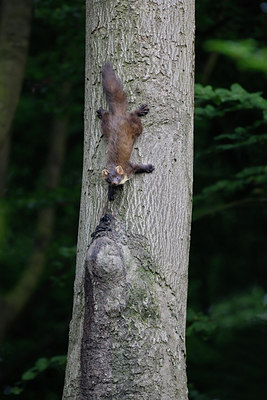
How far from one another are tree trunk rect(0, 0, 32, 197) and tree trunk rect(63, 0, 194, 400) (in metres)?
2.39

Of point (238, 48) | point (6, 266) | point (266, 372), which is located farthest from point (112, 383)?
point (6, 266)

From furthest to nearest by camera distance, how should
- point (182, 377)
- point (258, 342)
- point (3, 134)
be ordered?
point (3, 134) < point (258, 342) < point (182, 377)

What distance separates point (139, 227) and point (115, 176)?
9.9 inches

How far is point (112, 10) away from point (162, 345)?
1.58 m

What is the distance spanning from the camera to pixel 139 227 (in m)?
2.33

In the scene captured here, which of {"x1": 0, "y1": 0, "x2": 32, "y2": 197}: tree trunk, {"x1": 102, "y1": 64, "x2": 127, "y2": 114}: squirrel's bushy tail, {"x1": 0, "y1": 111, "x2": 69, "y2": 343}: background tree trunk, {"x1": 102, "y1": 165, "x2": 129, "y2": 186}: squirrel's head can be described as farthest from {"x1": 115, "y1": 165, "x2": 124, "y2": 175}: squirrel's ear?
{"x1": 0, "y1": 111, "x2": 69, "y2": 343}: background tree trunk

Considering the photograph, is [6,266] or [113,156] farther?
[6,266]

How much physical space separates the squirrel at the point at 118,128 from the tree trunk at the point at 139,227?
0.04 metres

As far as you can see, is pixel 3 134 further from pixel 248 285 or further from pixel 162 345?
pixel 248 285

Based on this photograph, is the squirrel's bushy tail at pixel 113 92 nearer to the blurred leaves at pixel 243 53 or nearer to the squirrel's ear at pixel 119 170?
the squirrel's ear at pixel 119 170

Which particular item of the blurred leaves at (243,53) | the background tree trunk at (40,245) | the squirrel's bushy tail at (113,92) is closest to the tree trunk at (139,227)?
the squirrel's bushy tail at (113,92)

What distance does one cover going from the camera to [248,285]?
23.3 feet

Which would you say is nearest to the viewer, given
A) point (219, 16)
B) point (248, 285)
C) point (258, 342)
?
point (258, 342)

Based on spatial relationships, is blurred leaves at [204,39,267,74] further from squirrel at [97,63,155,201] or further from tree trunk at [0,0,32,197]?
tree trunk at [0,0,32,197]
